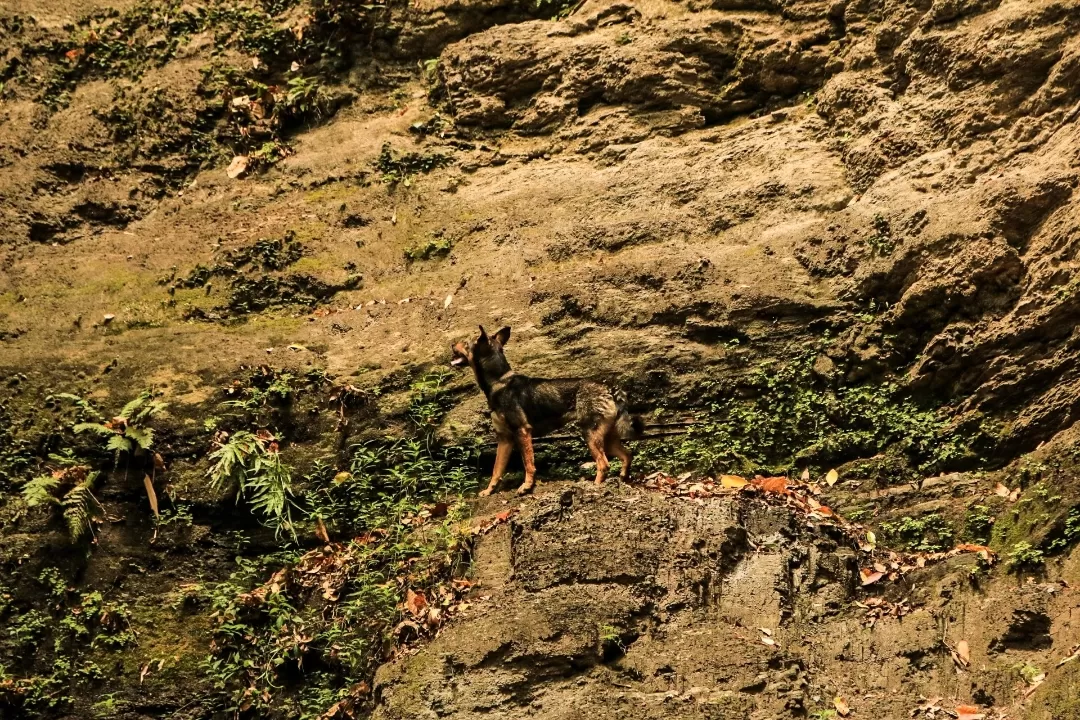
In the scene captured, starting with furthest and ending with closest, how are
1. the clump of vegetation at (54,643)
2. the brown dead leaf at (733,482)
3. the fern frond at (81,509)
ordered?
the fern frond at (81,509), the brown dead leaf at (733,482), the clump of vegetation at (54,643)

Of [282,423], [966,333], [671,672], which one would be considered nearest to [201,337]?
[282,423]

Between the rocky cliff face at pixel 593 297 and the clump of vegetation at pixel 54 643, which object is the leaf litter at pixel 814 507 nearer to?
the rocky cliff face at pixel 593 297

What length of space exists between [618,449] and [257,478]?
11.5 feet

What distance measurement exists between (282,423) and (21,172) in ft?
21.8

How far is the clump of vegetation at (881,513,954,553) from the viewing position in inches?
398

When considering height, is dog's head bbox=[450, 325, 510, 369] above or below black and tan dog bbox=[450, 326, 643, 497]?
above

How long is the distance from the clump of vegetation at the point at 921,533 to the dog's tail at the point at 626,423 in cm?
233

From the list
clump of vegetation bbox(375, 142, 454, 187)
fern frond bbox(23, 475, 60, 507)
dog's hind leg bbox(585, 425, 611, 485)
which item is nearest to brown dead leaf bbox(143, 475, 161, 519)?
fern frond bbox(23, 475, 60, 507)

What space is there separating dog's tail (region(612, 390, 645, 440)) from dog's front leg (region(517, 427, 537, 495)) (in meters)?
0.83

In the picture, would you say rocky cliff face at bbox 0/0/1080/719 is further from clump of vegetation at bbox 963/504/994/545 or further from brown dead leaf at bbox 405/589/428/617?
brown dead leaf at bbox 405/589/428/617

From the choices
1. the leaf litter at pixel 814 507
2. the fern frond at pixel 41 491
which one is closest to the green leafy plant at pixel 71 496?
the fern frond at pixel 41 491

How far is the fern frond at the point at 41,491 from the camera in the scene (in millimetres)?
11164

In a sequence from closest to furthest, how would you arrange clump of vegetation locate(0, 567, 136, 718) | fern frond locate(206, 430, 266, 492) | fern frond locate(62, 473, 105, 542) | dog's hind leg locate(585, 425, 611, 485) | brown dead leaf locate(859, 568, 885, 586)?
brown dead leaf locate(859, 568, 885, 586) → clump of vegetation locate(0, 567, 136, 718) → dog's hind leg locate(585, 425, 611, 485) → fern frond locate(62, 473, 105, 542) → fern frond locate(206, 430, 266, 492)

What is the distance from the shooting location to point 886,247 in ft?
39.7
